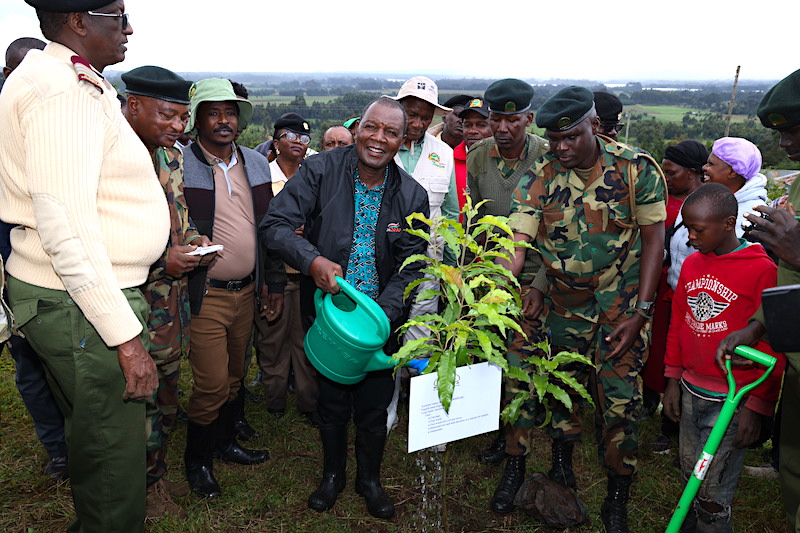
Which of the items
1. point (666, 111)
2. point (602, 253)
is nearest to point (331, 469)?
point (602, 253)

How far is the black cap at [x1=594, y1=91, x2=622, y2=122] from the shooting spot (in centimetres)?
434

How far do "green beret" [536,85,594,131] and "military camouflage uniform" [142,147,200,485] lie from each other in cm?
204

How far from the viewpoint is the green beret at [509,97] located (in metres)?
3.91

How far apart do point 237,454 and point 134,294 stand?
1.90 meters

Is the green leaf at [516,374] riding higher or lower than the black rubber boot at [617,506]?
higher

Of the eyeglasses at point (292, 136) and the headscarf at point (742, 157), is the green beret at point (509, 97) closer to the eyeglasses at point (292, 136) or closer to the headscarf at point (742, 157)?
the headscarf at point (742, 157)

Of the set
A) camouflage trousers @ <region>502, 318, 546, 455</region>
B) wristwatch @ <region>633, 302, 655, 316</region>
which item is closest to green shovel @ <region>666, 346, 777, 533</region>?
wristwatch @ <region>633, 302, 655, 316</region>

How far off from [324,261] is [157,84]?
3.97 ft

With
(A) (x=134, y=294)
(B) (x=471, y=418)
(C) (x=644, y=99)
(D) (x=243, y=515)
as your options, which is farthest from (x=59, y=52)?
(C) (x=644, y=99)

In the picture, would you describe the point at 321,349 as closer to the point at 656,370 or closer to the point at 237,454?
the point at 237,454

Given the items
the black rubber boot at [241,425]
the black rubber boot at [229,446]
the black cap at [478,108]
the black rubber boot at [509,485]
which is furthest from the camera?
the black cap at [478,108]

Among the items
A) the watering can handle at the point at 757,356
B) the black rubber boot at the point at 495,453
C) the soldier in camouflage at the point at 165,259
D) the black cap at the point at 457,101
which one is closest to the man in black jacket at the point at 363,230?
the soldier in camouflage at the point at 165,259

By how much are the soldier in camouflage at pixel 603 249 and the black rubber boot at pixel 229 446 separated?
2232 mm

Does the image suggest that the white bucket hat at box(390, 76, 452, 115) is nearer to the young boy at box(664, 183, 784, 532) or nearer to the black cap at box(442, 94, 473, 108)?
the black cap at box(442, 94, 473, 108)
